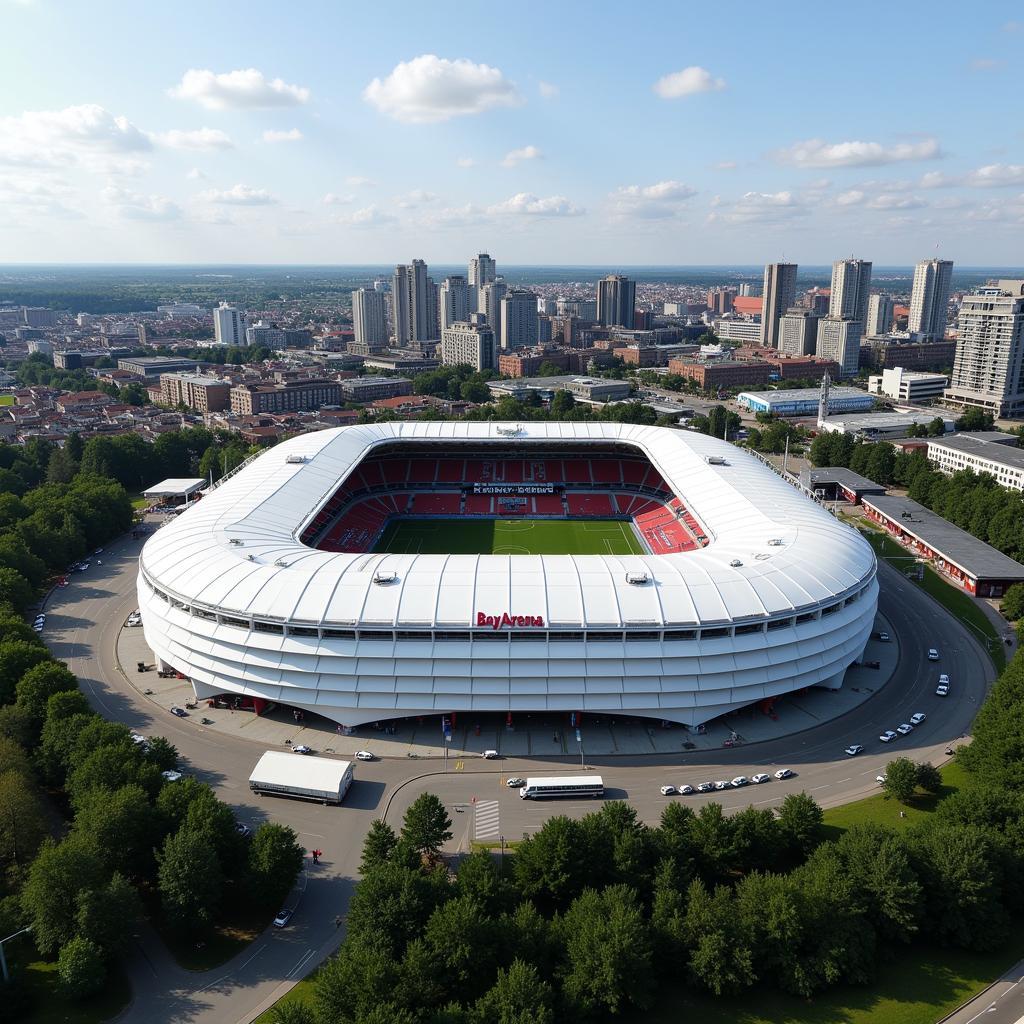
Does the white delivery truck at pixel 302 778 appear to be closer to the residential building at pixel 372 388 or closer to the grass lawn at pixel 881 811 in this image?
the grass lawn at pixel 881 811

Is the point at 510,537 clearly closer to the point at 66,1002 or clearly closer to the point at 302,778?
the point at 302,778

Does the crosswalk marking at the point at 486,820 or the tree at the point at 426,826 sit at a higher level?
the tree at the point at 426,826

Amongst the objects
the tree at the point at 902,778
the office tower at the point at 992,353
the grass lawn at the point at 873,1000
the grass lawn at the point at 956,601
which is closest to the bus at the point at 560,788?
the grass lawn at the point at 873,1000

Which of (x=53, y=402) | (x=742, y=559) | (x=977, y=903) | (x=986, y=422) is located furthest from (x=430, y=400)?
(x=977, y=903)

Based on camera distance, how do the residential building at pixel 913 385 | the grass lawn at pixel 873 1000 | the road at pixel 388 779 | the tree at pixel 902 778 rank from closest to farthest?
1. the grass lawn at pixel 873 1000
2. the road at pixel 388 779
3. the tree at pixel 902 778
4. the residential building at pixel 913 385

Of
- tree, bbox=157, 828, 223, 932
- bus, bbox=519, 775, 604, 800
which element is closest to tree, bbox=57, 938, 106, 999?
tree, bbox=157, 828, 223, 932

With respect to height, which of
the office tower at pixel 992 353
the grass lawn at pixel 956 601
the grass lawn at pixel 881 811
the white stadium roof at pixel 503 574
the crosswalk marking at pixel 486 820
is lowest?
the grass lawn at pixel 881 811
